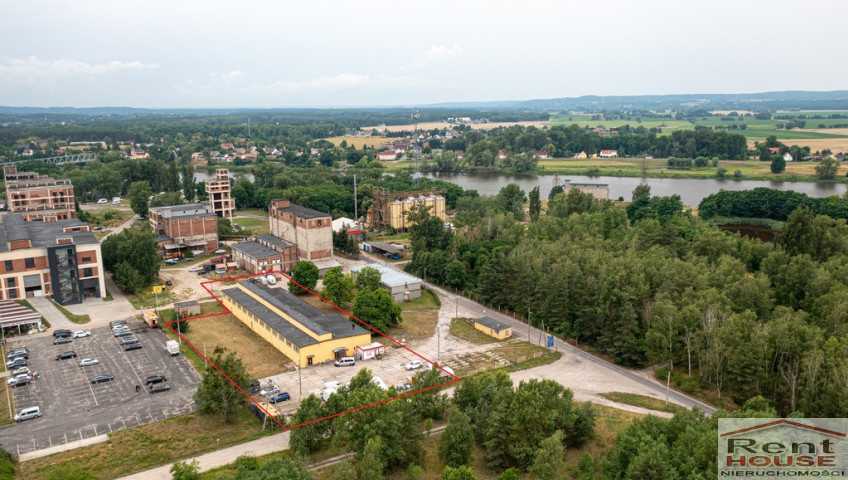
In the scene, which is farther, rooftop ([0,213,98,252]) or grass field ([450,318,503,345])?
rooftop ([0,213,98,252])

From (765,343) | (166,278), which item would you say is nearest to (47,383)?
(166,278)

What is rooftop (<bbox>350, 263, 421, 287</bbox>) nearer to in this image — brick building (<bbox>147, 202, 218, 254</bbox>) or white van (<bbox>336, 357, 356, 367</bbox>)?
white van (<bbox>336, 357, 356, 367</bbox>)

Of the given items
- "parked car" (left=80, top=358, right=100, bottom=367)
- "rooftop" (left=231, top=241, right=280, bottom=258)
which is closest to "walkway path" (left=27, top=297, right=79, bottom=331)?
"parked car" (left=80, top=358, right=100, bottom=367)

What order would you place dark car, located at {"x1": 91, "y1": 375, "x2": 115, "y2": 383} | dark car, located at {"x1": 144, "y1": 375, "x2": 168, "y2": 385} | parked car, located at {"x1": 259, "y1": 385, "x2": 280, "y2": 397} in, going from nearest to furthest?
parked car, located at {"x1": 259, "y1": 385, "x2": 280, "y2": 397}
dark car, located at {"x1": 144, "y1": 375, "x2": 168, "y2": 385}
dark car, located at {"x1": 91, "y1": 375, "x2": 115, "y2": 383}

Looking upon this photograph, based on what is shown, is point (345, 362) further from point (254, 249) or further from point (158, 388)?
point (254, 249)

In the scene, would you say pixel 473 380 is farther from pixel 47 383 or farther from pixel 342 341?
pixel 47 383

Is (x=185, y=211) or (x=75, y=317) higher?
(x=185, y=211)

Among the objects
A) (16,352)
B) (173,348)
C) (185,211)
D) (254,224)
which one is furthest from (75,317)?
(254,224)
